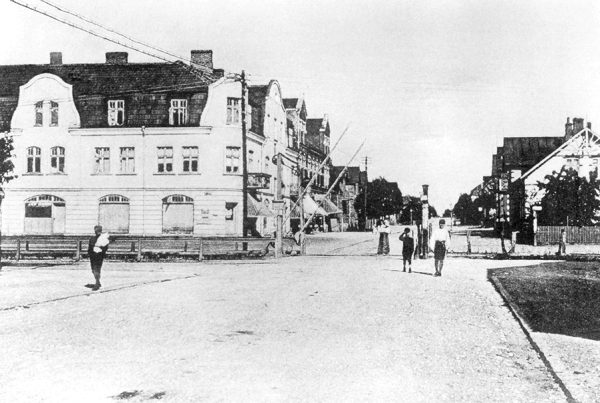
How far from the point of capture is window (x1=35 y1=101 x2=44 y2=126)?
38.2m

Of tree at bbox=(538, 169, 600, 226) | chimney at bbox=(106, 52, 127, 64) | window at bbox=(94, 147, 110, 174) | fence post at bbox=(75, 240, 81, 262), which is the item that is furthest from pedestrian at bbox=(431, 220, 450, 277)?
chimney at bbox=(106, 52, 127, 64)

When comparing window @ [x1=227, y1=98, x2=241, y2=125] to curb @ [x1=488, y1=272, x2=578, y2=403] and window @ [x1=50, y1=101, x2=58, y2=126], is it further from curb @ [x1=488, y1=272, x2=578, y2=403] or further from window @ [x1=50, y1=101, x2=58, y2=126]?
curb @ [x1=488, y1=272, x2=578, y2=403]

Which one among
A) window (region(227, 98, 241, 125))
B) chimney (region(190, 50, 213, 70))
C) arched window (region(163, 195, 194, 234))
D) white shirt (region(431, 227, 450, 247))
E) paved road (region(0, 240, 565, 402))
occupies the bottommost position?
paved road (region(0, 240, 565, 402))

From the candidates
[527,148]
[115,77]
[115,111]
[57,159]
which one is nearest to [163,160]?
[115,111]

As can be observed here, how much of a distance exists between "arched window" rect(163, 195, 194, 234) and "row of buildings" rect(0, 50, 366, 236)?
0.19ft

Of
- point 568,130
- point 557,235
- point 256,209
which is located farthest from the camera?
point 568,130

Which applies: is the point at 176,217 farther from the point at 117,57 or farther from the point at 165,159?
the point at 117,57

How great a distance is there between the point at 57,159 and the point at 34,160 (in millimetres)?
1308

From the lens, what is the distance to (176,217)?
37.8 m

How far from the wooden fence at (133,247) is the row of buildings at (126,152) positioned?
9.73 metres

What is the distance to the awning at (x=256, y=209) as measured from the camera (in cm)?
3984

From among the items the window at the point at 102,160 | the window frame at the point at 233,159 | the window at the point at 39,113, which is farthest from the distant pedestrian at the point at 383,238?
the window at the point at 39,113

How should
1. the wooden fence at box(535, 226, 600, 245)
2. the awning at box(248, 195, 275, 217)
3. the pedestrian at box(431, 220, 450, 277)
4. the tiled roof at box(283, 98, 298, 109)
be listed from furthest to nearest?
the tiled roof at box(283, 98, 298, 109) → the awning at box(248, 195, 275, 217) → the wooden fence at box(535, 226, 600, 245) → the pedestrian at box(431, 220, 450, 277)

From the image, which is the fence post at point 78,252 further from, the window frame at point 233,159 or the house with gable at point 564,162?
the house with gable at point 564,162
